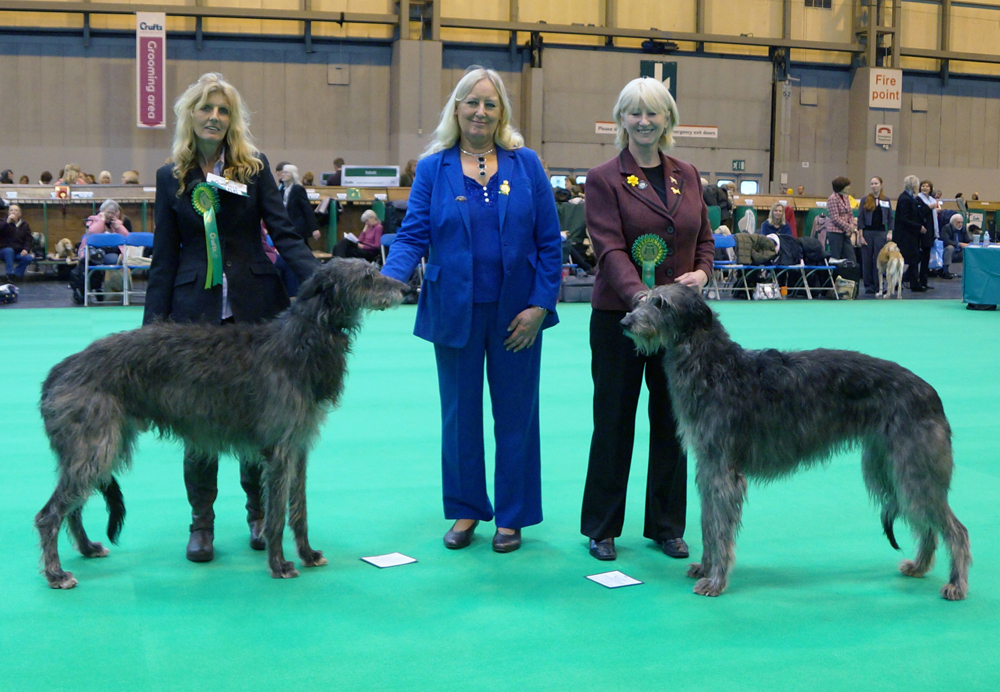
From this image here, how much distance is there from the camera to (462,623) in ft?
10.0

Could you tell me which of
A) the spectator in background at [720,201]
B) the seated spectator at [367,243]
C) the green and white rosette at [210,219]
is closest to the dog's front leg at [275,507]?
the green and white rosette at [210,219]

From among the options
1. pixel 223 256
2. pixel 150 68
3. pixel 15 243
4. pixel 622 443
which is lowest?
pixel 622 443

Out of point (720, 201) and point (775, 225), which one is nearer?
point (775, 225)

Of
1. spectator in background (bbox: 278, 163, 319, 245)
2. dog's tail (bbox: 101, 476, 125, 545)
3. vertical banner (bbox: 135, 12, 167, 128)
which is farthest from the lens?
vertical banner (bbox: 135, 12, 167, 128)

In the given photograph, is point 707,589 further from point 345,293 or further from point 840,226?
point 840,226

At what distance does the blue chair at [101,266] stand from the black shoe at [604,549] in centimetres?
995

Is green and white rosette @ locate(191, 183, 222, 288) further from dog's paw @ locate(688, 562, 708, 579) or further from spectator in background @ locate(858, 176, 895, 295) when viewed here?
spectator in background @ locate(858, 176, 895, 295)

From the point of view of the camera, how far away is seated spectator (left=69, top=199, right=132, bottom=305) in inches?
506

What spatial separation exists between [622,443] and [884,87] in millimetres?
23129

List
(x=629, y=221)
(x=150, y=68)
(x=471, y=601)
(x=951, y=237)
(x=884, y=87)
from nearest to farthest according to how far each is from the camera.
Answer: (x=471, y=601)
(x=629, y=221)
(x=150, y=68)
(x=951, y=237)
(x=884, y=87)

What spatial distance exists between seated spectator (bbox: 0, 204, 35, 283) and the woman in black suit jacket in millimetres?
12726

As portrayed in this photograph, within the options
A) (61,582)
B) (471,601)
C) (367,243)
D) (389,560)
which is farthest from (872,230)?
(61,582)

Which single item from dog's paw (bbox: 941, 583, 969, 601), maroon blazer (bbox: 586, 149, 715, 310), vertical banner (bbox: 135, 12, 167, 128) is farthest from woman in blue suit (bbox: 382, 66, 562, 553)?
vertical banner (bbox: 135, 12, 167, 128)

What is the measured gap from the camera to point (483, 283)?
12.4 ft
